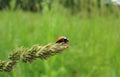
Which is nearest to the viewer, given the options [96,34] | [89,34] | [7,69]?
[7,69]

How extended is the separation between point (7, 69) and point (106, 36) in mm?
2345

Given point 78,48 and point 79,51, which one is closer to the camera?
point 79,51

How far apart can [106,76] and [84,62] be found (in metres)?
0.28

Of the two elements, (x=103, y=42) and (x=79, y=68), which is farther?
(x=103, y=42)

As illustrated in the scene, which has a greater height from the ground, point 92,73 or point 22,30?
point 22,30

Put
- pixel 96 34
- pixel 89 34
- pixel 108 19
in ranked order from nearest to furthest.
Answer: pixel 96 34 → pixel 89 34 → pixel 108 19

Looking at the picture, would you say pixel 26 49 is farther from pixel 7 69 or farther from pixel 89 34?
pixel 89 34

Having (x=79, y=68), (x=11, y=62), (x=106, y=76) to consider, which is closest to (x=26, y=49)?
(x=11, y=62)

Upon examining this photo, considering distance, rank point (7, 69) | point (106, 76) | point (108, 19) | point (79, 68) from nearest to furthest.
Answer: point (7, 69) → point (106, 76) → point (79, 68) → point (108, 19)

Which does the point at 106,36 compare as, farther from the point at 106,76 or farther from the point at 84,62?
the point at 106,76

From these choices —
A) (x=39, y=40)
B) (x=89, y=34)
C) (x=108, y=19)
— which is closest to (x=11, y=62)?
(x=39, y=40)

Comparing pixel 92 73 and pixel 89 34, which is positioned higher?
pixel 89 34

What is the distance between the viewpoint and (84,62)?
2.11 meters

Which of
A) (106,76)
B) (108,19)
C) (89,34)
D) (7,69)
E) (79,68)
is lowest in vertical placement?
(7,69)
